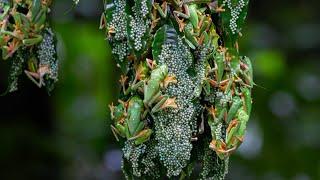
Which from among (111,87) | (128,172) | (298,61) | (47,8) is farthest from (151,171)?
(298,61)

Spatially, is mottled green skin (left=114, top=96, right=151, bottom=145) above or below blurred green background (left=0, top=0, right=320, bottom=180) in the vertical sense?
above

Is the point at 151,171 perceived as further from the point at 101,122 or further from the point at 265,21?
the point at 265,21

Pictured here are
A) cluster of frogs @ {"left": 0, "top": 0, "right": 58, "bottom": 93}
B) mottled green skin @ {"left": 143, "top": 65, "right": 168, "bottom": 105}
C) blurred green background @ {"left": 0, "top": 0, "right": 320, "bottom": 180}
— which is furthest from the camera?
blurred green background @ {"left": 0, "top": 0, "right": 320, "bottom": 180}

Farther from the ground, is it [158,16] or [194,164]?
[158,16]

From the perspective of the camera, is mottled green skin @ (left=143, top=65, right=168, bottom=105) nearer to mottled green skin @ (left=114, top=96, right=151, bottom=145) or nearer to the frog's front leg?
mottled green skin @ (left=114, top=96, right=151, bottom=145)

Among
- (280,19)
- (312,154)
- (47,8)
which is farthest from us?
(280,19)

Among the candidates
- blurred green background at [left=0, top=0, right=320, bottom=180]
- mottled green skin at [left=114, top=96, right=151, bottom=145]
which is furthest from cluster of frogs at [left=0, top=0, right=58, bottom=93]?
blurred green background at [left=0, top=0, right=320, bottom=180]

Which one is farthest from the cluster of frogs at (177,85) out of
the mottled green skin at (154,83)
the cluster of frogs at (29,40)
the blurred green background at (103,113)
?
the blurred green background at (103,113)
